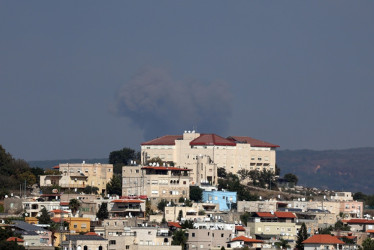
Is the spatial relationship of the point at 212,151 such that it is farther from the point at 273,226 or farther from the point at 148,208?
the point at 273,226

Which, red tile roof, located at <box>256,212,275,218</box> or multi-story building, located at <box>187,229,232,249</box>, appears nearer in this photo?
multi-story building, located at <box>187,229,232,249</box>

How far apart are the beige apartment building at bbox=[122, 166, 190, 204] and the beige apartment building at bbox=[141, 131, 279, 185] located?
10081 mm

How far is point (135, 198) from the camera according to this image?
87.5 meters

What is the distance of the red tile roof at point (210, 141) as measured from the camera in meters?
105

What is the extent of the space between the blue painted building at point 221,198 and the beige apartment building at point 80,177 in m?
8.26

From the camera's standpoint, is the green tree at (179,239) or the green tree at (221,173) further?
the green tree at (221,173)

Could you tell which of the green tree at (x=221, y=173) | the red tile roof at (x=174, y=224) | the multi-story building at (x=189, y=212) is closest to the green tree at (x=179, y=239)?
the red tile roof at (x=174, y=224)

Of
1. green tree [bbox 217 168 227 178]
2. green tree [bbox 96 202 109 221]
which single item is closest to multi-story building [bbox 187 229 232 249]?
green tree [bbox 96 202 109 221]

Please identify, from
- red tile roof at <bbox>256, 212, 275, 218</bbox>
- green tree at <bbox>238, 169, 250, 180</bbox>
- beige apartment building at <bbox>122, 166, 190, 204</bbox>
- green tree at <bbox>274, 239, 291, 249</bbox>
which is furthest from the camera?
green tree at <bbox>238, 169, 250, 180</bbox>

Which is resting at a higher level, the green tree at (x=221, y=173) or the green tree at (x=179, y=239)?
the green tree at (x=221, y=173)

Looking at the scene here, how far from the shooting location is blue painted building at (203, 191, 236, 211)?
9231 cm

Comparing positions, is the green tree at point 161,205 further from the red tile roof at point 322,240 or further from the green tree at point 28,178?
the red tile roof at point 322,240

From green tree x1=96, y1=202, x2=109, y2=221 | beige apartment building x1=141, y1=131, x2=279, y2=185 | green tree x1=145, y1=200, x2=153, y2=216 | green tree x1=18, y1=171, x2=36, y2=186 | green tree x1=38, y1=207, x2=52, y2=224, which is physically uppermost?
beige apartment building x1=141, y1=131, x2=279, y2=185

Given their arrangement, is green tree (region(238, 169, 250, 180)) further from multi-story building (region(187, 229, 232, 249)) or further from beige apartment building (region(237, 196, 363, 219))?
multi-story building (region(187, 229, 232, 249))
